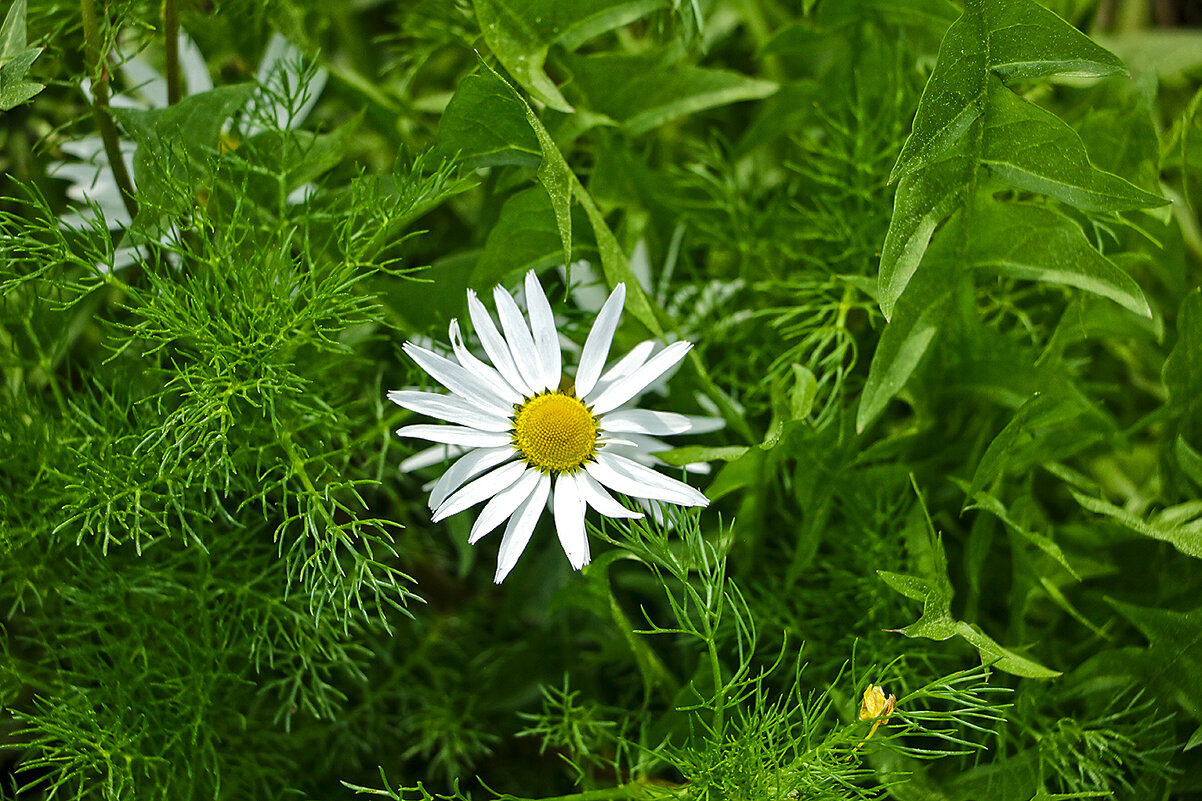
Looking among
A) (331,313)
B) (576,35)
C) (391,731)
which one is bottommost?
(391,731)

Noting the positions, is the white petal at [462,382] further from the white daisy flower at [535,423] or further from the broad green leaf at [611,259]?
the broad green leaf at [611,259]

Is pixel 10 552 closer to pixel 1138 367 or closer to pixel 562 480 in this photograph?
pixel 562 480

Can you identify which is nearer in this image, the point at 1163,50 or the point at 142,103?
the point at 142,103

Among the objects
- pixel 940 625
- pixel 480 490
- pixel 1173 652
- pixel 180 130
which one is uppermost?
pixel 180 130

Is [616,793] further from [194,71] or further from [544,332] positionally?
[194,71]

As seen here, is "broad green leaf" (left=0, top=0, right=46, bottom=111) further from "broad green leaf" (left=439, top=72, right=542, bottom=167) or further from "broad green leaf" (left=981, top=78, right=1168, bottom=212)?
"broad green leaf" (left=981, top=78, right=1168, bottom=212)

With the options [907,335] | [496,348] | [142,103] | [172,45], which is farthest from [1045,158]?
[142,103]

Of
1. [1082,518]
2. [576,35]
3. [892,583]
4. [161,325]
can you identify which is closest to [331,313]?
[161,325]
